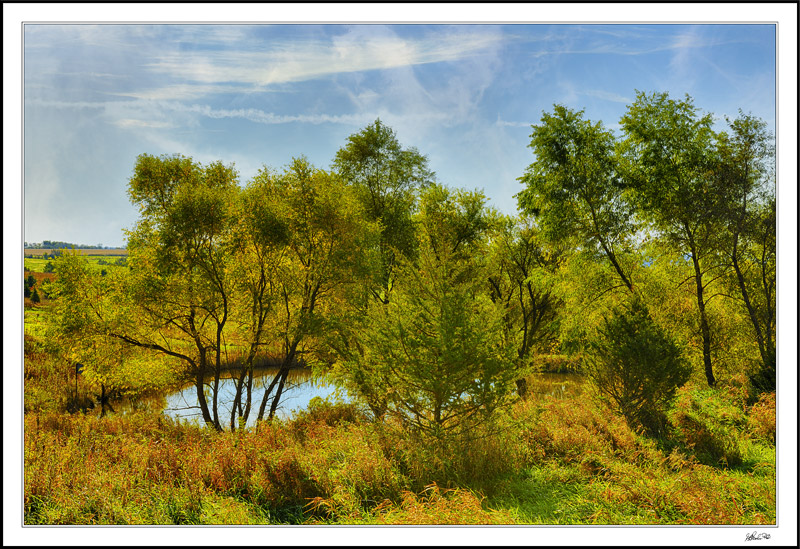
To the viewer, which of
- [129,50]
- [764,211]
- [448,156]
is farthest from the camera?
[448,156]

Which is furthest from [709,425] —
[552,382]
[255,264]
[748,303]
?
[552,382]

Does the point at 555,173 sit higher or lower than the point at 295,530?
higher

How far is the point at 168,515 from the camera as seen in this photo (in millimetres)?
4945

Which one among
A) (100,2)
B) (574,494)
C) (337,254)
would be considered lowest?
(574,494)

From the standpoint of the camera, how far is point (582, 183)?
Answer: 11852 mm

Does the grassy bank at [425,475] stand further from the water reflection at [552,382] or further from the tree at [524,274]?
the tree at [524,274]

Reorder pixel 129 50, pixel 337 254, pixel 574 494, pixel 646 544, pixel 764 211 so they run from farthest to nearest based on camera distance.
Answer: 1. pixel 337 254
2. pixel 764 211
3. pixel 129 50
4. pixel 574 494
5. pixel 646 544

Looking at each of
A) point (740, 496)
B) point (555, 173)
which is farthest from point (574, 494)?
point (555, 173)

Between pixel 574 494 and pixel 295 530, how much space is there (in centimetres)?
407

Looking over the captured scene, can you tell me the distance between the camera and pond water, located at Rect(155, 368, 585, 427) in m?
12.0

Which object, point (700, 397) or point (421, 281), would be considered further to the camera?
point (700, 397)

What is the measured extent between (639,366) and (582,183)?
606 centimetres
